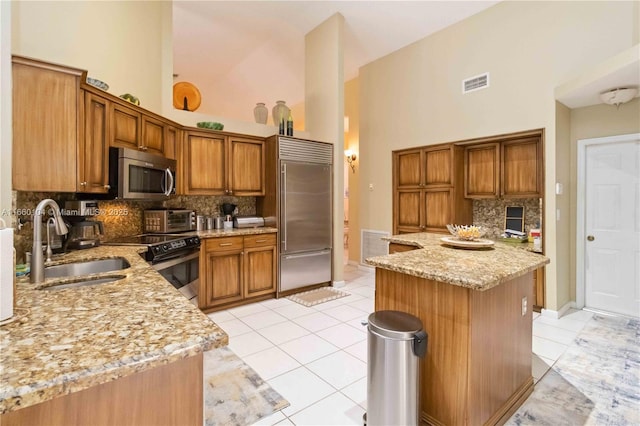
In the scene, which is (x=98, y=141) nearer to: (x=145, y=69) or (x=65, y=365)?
(x=145, y=69)

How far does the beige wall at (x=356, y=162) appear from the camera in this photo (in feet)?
21.2

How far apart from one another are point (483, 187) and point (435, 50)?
2354 mm

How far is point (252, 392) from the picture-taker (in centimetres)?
224

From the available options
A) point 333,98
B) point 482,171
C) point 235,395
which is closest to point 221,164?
point 333,98

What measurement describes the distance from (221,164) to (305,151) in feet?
3.97

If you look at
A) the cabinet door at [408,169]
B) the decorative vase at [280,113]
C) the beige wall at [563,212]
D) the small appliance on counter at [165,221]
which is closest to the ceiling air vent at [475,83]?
the beige wall at [563,212]

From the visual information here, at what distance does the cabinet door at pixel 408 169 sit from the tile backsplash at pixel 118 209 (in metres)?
2.58

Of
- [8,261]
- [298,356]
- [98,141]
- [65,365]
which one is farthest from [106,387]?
[98,141]

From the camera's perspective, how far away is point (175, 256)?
10.4ft

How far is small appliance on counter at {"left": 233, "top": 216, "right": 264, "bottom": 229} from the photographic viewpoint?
4411 millimetres

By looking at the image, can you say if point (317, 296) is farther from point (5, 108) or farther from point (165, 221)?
point (5, 108)

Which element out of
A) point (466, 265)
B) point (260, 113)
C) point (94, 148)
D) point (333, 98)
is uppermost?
point (333, 98)

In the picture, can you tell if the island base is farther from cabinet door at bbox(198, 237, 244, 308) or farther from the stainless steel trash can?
cabinet door at bbox(198, 237, 244, 308)

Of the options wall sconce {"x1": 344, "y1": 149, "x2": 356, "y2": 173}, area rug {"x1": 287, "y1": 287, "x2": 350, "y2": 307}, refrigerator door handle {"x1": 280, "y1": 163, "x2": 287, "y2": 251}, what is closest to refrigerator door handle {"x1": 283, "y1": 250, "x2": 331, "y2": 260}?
refrigerator door handle {"x1": 280, "y1": 163, "x2": 287, "y2": 251}
